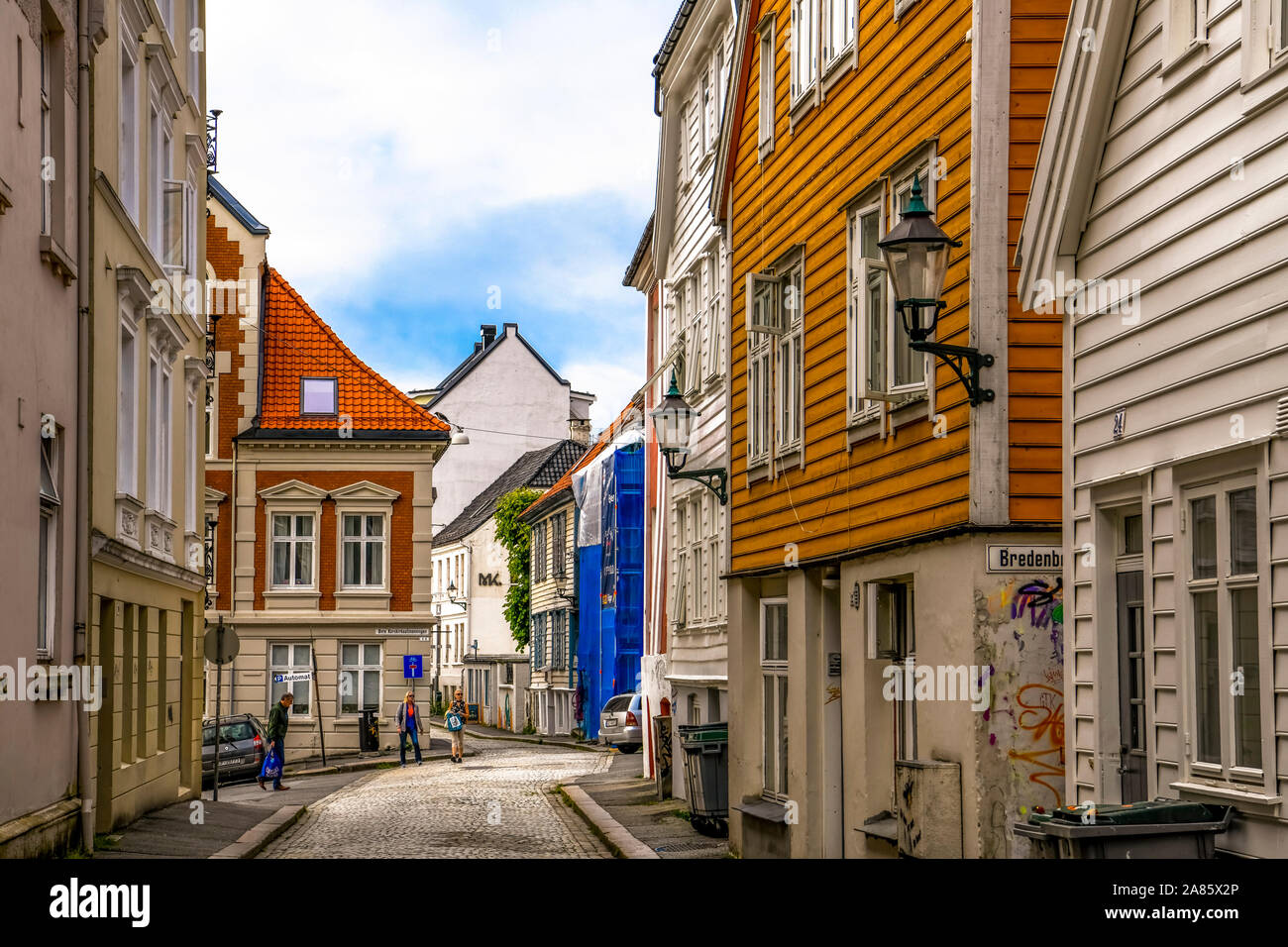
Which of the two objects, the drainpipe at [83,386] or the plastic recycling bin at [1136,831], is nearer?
the plastic recycling bin at [1136,831]

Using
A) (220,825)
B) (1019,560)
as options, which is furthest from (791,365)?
(220,825)

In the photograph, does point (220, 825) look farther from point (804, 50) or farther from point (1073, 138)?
point (1073, 138)

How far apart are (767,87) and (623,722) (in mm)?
26883

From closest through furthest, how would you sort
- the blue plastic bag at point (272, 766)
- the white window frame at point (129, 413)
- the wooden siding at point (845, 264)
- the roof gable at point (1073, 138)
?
the roof gable at point (1073, 138) → the wooden siding at point (845, 264) → the white window frame at point (129, 413) → the blue plastic bag at point (272, 766)

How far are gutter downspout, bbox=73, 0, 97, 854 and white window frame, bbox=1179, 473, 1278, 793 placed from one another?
10.6 metres

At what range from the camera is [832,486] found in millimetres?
14398

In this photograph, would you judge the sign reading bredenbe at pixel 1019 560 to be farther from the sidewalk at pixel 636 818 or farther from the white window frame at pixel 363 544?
the white window frame at pixel 363 544

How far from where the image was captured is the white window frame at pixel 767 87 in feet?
55.6

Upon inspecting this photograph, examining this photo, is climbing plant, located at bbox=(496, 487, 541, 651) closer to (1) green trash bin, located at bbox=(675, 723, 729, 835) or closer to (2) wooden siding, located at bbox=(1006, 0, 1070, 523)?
(1) green trash bin, located at bbox=(675, 723, 729, 835)

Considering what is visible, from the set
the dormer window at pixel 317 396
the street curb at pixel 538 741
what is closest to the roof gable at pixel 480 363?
the street curb at pixel 538 741

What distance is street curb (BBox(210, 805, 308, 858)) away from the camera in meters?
18.2

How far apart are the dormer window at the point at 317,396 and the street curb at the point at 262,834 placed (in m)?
Result: 21.1

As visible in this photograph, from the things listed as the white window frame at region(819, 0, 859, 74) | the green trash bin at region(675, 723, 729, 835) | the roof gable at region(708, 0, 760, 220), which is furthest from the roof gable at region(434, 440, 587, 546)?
the white window frame at region(819, 0, 859, 74)

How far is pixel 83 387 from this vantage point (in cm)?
1556
